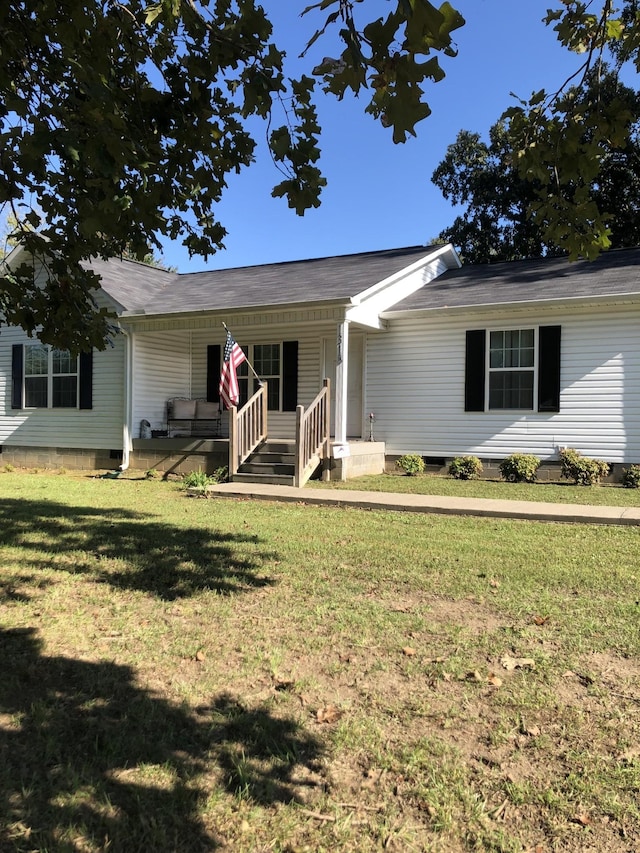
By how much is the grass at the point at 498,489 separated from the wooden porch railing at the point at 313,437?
34 centimetres

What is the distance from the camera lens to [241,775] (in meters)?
2.55

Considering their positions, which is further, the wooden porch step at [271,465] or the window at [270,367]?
the window at [270,367]

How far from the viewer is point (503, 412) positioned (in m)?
12.2

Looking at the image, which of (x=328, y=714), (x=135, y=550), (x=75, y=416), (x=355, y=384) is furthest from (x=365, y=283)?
(x=328, y=714)

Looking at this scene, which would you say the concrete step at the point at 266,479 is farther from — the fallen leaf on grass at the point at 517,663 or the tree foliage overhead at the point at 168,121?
the fallen leaf on grass at the point at 517,663

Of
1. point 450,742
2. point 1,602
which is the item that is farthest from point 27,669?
point 450,742

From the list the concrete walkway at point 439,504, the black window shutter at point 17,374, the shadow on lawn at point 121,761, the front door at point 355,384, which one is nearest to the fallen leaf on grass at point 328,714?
the shadow on lawn at point 121,761

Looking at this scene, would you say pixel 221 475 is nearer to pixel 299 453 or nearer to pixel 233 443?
pixel 233 443

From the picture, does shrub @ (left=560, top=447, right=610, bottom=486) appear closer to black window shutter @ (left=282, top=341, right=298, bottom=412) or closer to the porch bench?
black window shutter @ (left=282, top=341, right=298, bottom=412)

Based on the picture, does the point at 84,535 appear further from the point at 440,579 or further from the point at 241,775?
the point at 241,775

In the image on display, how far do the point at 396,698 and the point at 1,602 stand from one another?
2.95m

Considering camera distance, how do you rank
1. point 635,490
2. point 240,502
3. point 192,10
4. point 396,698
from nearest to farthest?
1. point 396,698
2. point 192,10
3. point 240,502
4. point 635,490

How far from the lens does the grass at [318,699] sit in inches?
91.0

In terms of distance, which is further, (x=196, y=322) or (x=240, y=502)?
(x=196, y=322)
